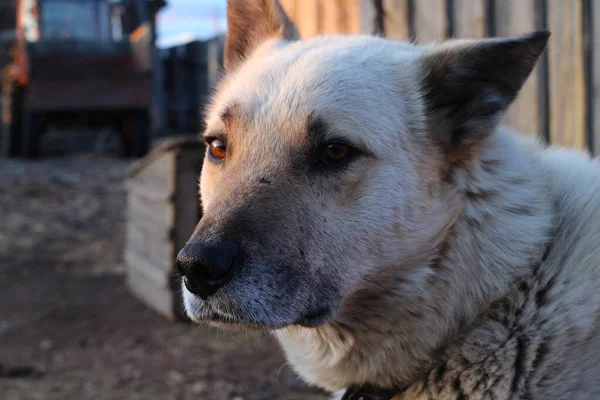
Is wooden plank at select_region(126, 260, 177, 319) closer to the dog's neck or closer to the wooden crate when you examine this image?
the wooden crate

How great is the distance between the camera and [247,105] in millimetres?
2289

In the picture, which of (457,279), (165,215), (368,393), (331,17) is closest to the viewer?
(457,279)

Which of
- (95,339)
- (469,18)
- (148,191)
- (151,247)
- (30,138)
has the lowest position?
(30,138)

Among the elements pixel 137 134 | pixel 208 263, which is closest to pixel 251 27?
pixel 208 263

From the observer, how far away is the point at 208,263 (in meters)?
1.92

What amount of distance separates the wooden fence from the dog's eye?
1.77 m

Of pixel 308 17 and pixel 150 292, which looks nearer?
pixel 308 17

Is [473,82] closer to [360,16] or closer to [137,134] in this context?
[360,16]

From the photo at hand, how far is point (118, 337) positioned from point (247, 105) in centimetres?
312

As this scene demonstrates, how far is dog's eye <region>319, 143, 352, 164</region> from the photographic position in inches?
85.7

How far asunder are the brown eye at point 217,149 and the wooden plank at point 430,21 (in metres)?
1.77

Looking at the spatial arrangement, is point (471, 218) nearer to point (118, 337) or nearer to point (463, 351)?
point (463, 351)

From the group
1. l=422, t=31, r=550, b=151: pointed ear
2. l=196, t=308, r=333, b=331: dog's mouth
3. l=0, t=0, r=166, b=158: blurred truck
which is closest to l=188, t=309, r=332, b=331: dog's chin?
l=196, t=308, r=333, b=331: dog's mouth

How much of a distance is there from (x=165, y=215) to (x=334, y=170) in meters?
A: 3.11
